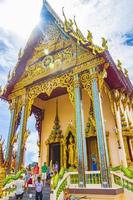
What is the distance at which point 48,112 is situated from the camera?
41.9ft

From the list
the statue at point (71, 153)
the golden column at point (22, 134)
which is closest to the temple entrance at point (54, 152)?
the statue at point (71, 153)

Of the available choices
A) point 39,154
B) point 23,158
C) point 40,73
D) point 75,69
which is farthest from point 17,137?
point 75,69

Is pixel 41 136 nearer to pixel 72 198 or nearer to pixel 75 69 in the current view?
pixel 75 69

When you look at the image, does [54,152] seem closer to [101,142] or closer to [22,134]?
[22,134]

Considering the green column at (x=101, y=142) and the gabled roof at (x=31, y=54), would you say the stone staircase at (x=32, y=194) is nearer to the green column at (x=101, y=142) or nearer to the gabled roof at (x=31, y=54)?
the green column at (x=101, y=142)

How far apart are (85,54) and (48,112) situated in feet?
15.8

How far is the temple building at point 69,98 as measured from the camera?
8.65 m

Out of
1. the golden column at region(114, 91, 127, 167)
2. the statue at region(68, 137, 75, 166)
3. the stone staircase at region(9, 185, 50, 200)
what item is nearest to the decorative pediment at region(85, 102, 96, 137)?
the statue at region(68, 137, 75, 166)

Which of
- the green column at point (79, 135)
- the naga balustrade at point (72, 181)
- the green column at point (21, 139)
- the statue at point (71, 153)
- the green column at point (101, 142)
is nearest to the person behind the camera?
the naga balustrade at point (72, 181)

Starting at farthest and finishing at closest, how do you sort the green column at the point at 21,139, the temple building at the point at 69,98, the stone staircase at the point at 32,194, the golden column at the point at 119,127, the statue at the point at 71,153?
the statue at the point at 71,153, the green column at the point at 21,139, the golden column at the point at 119,127, the temple building at the point at 69,98, the stone staircase at the point at 32,194

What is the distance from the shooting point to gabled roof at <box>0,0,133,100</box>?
32.5 ft

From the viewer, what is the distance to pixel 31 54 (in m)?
12.1

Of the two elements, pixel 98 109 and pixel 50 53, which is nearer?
pixel 98 109

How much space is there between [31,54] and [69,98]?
3.59 m
